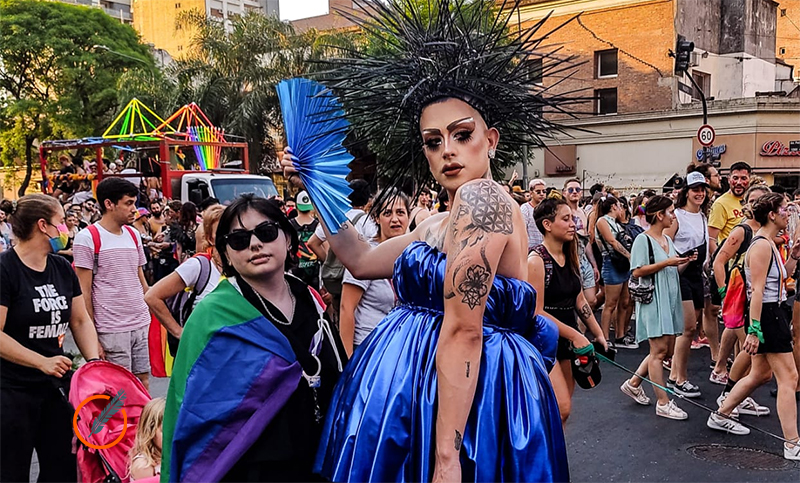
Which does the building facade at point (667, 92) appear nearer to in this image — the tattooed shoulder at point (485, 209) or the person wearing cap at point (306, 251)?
the person wearing cap at point (306, 251)

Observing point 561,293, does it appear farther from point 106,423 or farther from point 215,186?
point 215,186

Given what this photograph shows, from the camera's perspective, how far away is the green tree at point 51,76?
34156 mm

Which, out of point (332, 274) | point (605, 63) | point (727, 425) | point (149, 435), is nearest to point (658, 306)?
point (727, 425)

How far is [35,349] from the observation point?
3.77m

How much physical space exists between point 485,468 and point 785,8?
1708 inches

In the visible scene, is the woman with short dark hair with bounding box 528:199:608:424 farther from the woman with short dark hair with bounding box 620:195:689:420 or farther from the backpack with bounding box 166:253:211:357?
the backpack with bounding box 166:253:211:357

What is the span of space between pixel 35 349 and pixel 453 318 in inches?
113

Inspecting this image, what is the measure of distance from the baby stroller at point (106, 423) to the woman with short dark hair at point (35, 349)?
13cm

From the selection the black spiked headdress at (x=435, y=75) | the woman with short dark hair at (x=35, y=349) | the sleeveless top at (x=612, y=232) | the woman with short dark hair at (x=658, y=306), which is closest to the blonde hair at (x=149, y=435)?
the woman with short dark hair at (x=35, y=349)

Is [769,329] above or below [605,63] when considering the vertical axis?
below

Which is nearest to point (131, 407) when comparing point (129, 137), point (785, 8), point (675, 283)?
point (675, 283)

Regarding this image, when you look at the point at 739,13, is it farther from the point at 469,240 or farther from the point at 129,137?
the point at 469,240

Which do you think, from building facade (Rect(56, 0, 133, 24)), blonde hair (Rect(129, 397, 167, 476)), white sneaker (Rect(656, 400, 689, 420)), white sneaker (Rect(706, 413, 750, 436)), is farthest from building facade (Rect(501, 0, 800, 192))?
building facade (Rect(56, 0, 133, 24))

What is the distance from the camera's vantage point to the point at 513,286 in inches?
85.0
